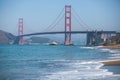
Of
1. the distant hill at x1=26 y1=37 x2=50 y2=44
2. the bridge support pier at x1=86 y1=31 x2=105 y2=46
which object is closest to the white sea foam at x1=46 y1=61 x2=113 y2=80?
the bridge support pier at x1=86 y1=31 x2=105 y2=46

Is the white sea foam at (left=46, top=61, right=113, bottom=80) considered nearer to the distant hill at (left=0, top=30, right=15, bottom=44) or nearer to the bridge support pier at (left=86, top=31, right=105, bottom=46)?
the bridge support pier at (left=86, top=31, right=105, bottom=46)

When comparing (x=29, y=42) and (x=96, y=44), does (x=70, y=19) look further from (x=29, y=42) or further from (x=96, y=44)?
(x=29, y=42)

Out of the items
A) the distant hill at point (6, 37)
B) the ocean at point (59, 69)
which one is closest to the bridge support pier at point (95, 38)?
the distant hill at point (6, 37)

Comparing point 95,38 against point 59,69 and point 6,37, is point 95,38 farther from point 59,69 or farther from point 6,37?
point 59,69

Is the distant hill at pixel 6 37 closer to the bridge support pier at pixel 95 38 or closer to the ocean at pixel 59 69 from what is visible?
the bridge support pier at pixel 95 38

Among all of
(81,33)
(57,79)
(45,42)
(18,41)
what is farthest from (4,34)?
(57,79)

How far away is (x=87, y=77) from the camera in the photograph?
7.43 meters

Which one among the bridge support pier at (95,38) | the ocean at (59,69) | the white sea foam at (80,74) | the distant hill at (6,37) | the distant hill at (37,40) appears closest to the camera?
the white sea foam at (80,74)

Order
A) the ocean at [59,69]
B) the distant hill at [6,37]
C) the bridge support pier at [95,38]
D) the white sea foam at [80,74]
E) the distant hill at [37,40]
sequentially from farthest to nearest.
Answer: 1. the distant hill at [37,40]
2. the distant hill at [6,37]
3. the bridge support pier at [95,38]
4. the ocean at [59,69]
5. the white sea foam at [80,74]

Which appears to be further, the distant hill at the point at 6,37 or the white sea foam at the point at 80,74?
the distant hill at the point at 6,37

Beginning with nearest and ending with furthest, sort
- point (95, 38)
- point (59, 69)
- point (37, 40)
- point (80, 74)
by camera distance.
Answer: point (80, 74), point (59, 69), point (95, 38), point (37, 40)

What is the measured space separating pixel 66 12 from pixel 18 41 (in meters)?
9.57

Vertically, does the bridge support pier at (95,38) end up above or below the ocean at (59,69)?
above

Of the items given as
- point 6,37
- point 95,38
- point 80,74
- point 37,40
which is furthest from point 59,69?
point 37,40
